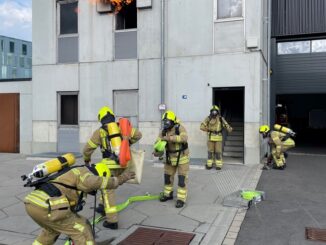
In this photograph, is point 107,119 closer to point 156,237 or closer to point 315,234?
point 156,237

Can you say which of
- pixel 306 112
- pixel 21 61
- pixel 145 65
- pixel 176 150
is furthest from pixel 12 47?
pixel 176 150

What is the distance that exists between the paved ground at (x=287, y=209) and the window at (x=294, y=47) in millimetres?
6710

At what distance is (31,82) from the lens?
44.1ft

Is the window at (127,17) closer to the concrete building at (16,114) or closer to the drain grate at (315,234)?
the concrete building at (16,114)

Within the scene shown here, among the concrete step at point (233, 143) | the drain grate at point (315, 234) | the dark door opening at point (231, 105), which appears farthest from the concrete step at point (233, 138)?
the drain grate at point (315, 234)

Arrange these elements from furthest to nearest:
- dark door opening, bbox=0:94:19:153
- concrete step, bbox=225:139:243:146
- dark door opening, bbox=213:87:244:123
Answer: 1. dark door opening, bbox=213:87:244:123
2. dark door opening, bbox=0:94:19:153
3. concrete step, bbox=225:139:243:146

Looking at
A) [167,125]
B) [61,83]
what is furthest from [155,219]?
[61,83]

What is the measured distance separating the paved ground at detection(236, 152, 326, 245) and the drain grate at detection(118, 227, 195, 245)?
2.44 feet

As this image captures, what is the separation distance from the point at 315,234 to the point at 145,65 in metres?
7.94

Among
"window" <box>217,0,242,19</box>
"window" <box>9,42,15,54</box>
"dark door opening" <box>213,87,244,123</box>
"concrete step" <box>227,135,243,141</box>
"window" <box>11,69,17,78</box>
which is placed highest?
"window" <box>9,42,15,54</box>

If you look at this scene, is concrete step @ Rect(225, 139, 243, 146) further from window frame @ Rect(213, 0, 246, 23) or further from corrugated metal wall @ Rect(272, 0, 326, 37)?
corrugated metal wall @ Rect(272, 0, 326, 37)

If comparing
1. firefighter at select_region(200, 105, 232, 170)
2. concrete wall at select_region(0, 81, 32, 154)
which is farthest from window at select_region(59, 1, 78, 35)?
firefighter at select_region(200, 105, 232, 170)

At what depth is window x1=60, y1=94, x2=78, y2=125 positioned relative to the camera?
42.1 ft

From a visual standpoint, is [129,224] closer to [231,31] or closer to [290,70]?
[231,31]
